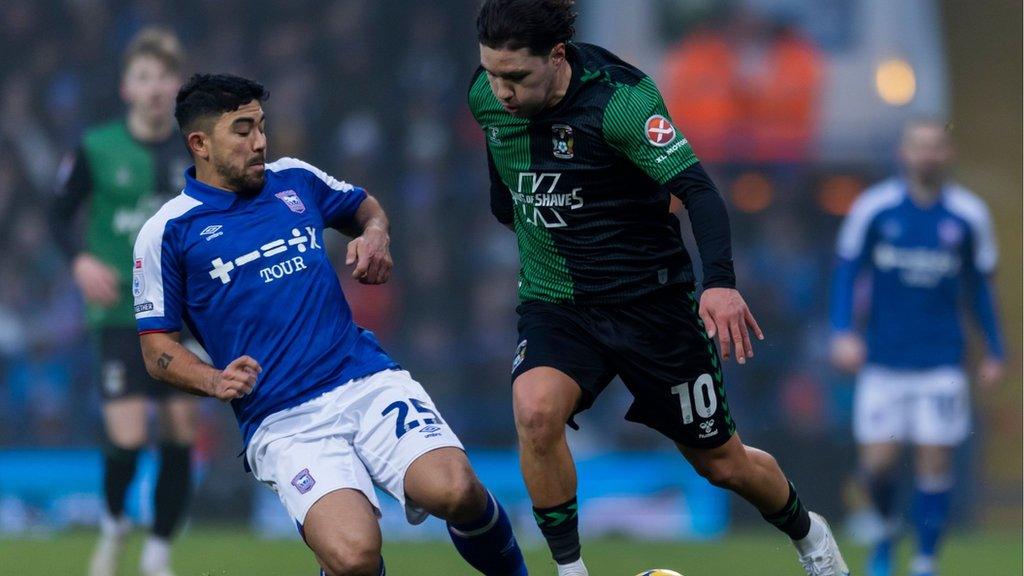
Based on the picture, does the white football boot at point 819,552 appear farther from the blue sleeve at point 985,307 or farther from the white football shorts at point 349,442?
the blue sleeve at point 985,307

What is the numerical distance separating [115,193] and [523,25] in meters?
4.39

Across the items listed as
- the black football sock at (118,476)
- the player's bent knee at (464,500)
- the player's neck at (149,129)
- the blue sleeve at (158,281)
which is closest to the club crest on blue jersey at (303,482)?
the player's bent knee at (464,500)

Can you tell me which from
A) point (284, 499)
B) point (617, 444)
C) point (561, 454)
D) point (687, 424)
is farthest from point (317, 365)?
point (617, 444)

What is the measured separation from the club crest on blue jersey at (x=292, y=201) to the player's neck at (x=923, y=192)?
5489 mm

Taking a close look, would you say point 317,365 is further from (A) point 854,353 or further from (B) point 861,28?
(B) point 861,28

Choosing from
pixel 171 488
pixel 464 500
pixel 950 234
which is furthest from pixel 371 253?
pixel 950 234

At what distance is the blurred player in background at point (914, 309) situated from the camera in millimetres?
9398

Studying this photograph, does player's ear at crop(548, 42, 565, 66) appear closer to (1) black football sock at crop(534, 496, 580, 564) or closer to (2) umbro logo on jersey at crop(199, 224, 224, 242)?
(2) umbro logo on jersey at crop(199, 224, 224, 242)

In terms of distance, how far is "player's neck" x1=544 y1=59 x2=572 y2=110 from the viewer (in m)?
4.98

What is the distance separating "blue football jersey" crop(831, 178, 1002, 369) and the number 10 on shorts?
14.5 feet

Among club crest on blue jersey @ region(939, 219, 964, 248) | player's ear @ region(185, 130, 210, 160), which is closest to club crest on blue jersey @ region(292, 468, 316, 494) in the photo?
player's ear @ region(185, 130, 210, 160)

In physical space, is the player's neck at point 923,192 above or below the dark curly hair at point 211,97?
below

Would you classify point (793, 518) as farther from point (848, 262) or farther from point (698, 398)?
point (848, 262)

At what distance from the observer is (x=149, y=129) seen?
28.3 ft
